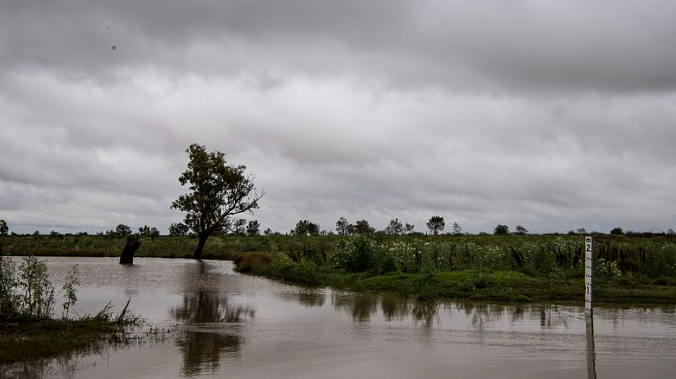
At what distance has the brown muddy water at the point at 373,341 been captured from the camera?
374 inches

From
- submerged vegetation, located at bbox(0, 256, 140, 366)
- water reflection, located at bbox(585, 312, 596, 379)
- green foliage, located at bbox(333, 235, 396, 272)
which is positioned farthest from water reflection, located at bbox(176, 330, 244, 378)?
green foliage, located at bbox(333, 235, 396, 272)

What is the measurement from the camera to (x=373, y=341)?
11938mm

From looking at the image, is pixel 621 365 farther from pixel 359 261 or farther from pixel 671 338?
pixel 359 261

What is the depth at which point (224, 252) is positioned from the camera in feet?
163

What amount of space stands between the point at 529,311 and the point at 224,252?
36.4 m

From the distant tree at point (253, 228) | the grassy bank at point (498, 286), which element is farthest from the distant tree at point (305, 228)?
the grassy bank at point (498, 286)

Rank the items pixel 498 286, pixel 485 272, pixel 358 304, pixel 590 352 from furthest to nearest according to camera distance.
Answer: pixel 485 272 → pixel 498 286 → pixel 358 304 → pixel 590 352

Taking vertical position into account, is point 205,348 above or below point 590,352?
below

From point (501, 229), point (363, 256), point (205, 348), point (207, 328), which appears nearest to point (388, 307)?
point (207, 328)

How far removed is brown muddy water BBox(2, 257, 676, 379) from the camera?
31.2ft

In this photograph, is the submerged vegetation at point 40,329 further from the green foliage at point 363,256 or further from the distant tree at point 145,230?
the distant tree at point 145,230

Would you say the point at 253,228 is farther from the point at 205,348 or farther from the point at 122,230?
the point at 205,348

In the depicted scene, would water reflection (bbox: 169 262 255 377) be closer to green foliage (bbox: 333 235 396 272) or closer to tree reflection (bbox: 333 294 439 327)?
tree reflection (bbox: 333 294 439 327)

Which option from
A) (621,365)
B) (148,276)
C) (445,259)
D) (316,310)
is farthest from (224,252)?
(621,365)
